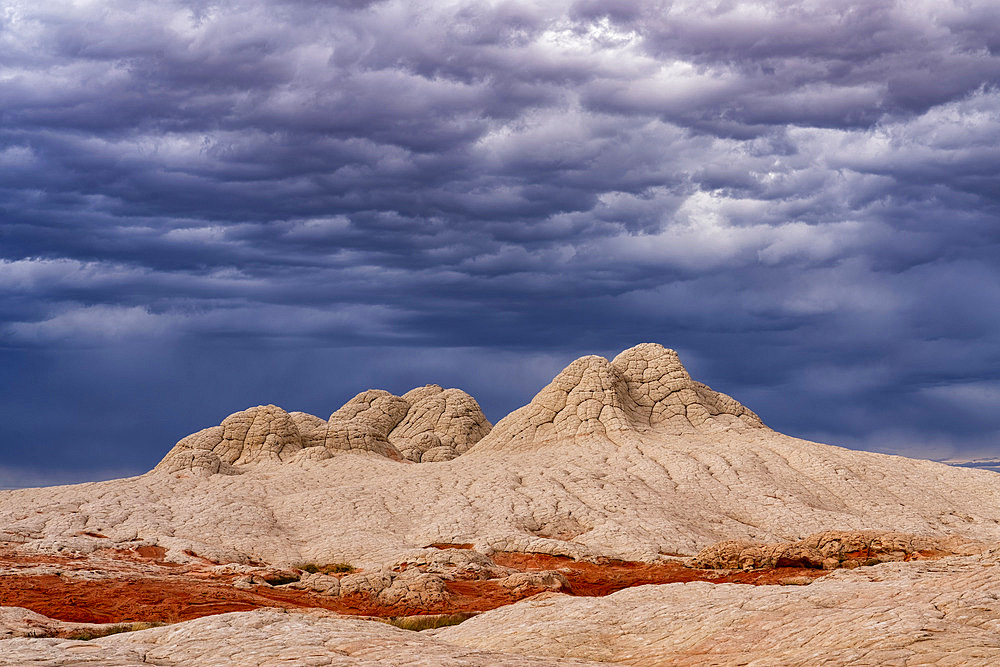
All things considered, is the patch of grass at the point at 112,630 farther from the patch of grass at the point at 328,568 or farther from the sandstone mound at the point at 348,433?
the sandstone mound at the point at 348,433

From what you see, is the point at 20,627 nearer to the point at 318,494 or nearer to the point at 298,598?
the point at 298,598

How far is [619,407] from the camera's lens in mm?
52156

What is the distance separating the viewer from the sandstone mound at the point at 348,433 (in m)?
55.3

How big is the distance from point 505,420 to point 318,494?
14614mm

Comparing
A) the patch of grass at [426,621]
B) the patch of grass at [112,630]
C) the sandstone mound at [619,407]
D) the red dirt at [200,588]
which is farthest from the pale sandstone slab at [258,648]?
the sandstone mound at [619,407]

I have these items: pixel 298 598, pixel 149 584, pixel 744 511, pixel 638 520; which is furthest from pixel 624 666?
pixel 744 511

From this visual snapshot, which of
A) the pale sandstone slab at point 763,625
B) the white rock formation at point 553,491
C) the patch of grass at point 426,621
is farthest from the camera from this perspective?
the white rock formation at point 553,491

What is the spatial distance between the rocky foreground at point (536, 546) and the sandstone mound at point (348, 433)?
0.23m

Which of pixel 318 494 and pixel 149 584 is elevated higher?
pixel 318 494

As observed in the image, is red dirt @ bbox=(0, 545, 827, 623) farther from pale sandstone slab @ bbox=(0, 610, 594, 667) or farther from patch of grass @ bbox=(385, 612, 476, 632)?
pale sandstone slab @ bbox=(0, 610, 594, 667)

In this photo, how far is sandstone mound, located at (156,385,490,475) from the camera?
5534 cm

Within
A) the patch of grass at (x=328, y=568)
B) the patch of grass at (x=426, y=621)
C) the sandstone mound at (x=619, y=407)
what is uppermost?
the sandstone mound at (x=619, y=407)

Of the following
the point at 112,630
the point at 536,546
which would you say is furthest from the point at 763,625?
the point at 536,546

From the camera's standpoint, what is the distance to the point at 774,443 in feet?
160
